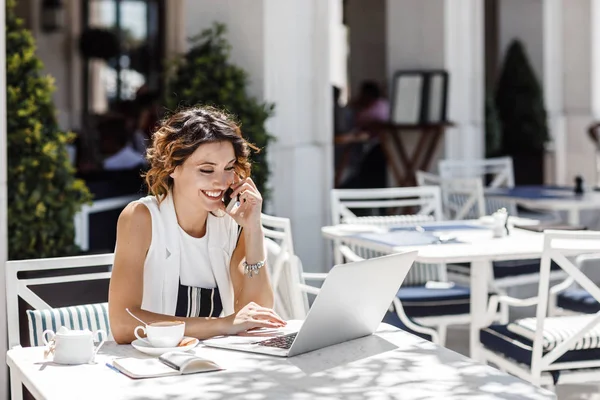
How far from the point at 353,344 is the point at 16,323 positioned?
3.46 feet

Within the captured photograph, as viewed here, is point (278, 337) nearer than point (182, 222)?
Yes

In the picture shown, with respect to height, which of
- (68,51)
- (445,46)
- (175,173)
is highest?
(68,51)

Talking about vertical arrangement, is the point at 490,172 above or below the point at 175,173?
above

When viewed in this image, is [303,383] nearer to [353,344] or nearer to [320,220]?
[353,344]

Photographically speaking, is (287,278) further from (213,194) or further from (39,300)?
(39,300)

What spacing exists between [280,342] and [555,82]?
12.1 m

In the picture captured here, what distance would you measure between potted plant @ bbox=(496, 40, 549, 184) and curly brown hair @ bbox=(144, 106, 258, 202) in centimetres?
1063

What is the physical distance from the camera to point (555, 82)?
1414cm

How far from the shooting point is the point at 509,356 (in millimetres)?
4156

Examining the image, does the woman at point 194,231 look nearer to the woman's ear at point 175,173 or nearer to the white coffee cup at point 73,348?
the woman's ear at point 175,173

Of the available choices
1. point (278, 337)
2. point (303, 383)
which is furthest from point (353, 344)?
point (303, 383)

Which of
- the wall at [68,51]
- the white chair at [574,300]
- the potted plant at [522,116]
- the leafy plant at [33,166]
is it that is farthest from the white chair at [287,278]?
the wall at [68,51]

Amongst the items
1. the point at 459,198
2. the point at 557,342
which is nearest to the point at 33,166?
the point at 557,342

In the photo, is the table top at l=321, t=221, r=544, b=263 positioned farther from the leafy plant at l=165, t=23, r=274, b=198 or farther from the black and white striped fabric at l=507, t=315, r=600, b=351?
the leafy plant at l=165, t=23, r=274, b=198
